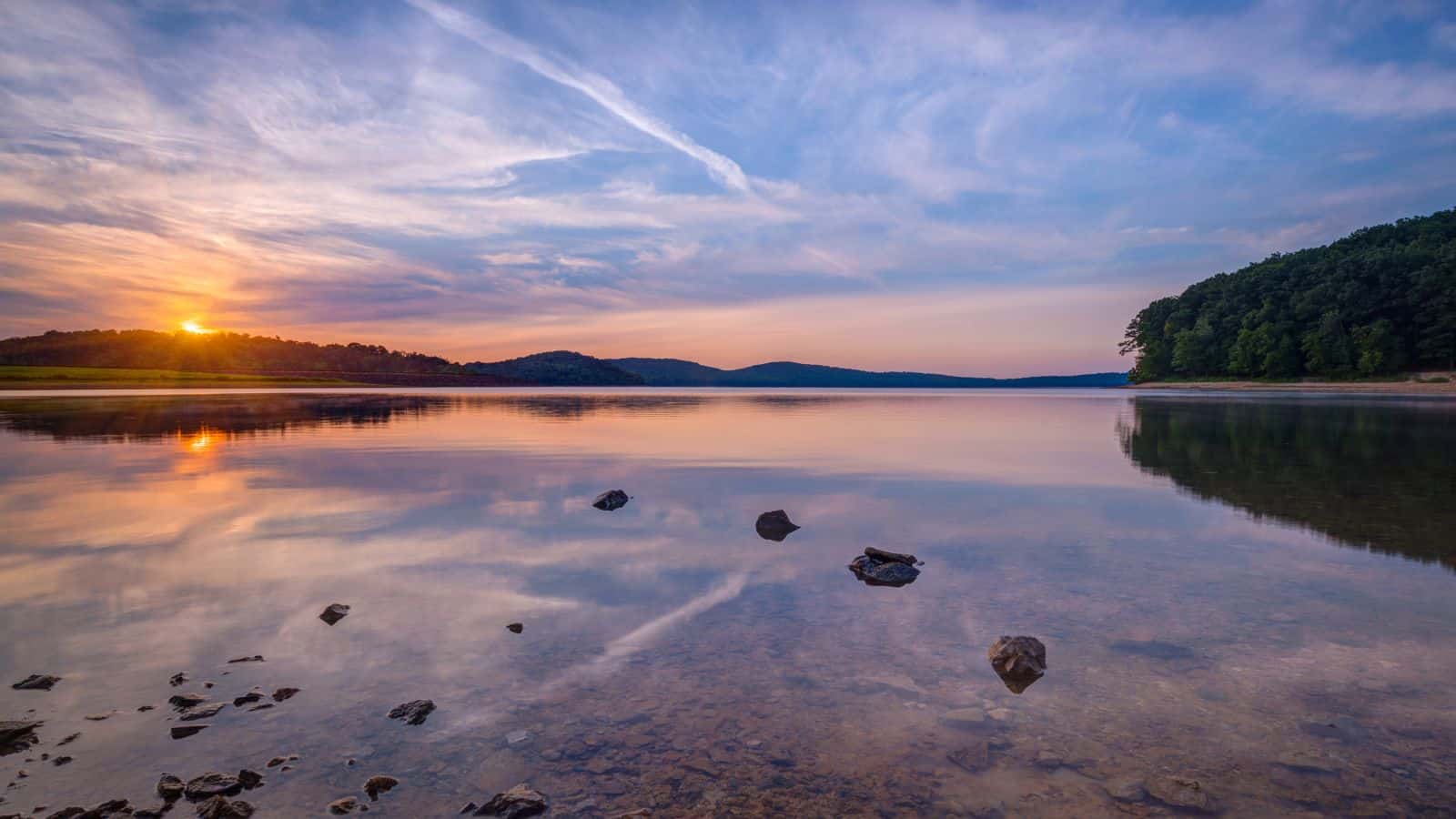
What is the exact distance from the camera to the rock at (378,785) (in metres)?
4.85

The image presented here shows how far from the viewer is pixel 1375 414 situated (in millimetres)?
49094

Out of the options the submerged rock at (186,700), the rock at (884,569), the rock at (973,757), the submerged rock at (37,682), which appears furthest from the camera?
the rock at (884,569)

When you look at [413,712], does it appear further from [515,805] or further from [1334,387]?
[1334,387]

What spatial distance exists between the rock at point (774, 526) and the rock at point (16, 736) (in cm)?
940

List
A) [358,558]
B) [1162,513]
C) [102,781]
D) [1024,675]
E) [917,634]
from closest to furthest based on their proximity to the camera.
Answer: [102,781]
[1024,675]
[917,634]
[358,558]
[1162,513]

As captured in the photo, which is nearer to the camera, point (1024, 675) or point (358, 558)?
point (1024, 675)

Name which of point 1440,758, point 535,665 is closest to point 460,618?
point 535,665

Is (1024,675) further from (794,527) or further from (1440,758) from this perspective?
(794,527)

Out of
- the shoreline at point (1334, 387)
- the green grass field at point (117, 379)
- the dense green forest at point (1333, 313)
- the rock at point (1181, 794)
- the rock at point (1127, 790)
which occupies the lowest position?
the rock at point (1127, 790)

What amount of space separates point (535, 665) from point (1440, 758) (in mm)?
7297

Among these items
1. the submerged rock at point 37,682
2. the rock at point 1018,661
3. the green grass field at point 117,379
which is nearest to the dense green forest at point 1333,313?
the rock at point 1018,661

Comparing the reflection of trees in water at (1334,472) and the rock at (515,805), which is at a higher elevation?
the reflection of trees in water at (1334,472)

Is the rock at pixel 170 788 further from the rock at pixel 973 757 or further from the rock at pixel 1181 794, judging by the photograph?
the rock at pixel 1181 794

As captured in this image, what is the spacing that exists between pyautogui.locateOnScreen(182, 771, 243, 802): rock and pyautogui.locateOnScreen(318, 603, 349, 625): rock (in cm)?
342
